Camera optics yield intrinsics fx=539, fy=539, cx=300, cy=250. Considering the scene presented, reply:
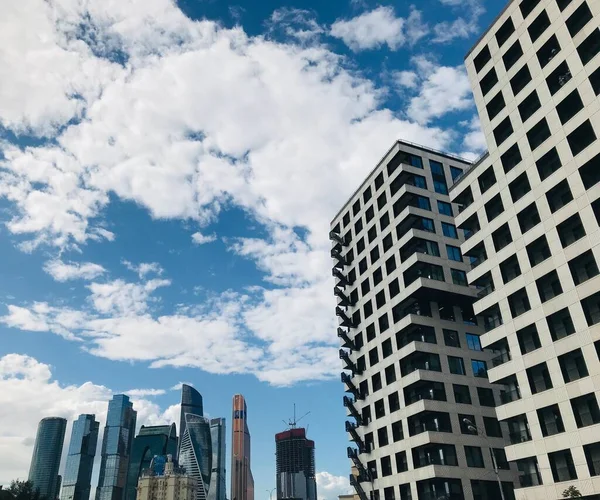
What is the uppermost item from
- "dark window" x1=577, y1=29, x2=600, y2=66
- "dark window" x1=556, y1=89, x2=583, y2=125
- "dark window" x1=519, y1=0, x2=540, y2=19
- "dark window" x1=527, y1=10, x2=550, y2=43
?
"dark window" x1=519, y1=0, x2=540, y2=19

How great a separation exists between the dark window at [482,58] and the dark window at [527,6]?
6.02 m

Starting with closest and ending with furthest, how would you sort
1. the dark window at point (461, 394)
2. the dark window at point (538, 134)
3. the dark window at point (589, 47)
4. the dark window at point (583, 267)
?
the dark window at point (583, 267)
the dark window at point (589, 47)
the dark window at point (538, 134)
the dark window at point (461, 394)

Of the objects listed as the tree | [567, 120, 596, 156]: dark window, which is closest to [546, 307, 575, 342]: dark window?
the tree

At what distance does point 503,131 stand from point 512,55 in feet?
28.8

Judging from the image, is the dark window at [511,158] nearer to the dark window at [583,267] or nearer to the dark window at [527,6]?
the dark window at [583,267]

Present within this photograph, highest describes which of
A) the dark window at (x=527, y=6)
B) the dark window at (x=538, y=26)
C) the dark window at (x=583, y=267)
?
the dark window at (x=527, y=6)

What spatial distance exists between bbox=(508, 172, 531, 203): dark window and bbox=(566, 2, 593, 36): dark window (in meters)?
14.4

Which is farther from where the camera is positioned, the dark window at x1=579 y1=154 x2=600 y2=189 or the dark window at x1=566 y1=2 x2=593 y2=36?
the dark window at x1=566 y1=2 x2=593 y2=36

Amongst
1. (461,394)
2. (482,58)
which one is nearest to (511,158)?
(482,58)

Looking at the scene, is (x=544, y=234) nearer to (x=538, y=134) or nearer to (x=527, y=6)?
(x=538, y=134)

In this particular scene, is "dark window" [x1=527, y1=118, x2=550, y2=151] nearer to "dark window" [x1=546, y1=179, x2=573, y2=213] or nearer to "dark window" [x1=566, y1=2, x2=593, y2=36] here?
"dark window" [x1=546, y1=179, x2=573, y2=213]

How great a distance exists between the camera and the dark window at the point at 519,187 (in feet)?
185

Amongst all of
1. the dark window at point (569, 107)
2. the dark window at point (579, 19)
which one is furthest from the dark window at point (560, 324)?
the dark window at point (579, 19)

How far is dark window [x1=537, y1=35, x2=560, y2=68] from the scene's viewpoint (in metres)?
54.8
